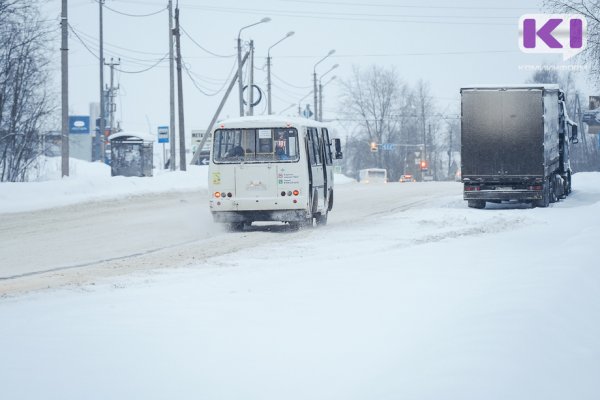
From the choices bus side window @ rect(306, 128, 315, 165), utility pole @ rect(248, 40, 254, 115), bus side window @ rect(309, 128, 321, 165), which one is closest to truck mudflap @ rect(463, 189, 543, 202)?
bus side window @ rect(309, 128, 321, 165)

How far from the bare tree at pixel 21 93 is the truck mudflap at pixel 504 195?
1791 cm

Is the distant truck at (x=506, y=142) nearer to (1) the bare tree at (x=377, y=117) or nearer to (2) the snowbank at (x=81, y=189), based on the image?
(2) the snowbank at (x=81, y=189)

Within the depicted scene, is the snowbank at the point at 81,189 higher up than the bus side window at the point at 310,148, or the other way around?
the bus side window at the point at 310,148

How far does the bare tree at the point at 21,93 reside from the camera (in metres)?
39.4

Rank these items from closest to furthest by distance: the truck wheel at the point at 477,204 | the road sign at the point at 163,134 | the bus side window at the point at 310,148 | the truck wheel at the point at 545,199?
the bus side window at the point at 310,148 < the truck wheel at the point at 545,199 < the truck wheel at the point at 477,204 < the road sign at the point at 163,134

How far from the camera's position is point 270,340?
25.6 feet

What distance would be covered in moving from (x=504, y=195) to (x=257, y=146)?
10.2m

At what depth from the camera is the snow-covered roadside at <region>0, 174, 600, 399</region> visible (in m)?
6.46

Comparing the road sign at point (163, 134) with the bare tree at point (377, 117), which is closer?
the road sign at point (163, 134)

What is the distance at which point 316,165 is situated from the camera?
23.3 meters

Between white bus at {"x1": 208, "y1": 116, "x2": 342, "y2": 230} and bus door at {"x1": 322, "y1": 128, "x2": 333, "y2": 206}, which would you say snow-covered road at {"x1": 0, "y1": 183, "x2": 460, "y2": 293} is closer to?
white bus at {"x1": 208, "y1": 116, "x2": 342, "y2": 230}

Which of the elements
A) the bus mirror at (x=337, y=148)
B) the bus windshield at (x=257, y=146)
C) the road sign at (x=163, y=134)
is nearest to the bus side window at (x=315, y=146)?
the bus windshield at (x=257, y=146)

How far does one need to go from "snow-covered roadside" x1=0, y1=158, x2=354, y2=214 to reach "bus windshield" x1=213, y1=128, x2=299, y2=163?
985 cm

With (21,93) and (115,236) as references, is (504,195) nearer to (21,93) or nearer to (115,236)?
(115,236)
